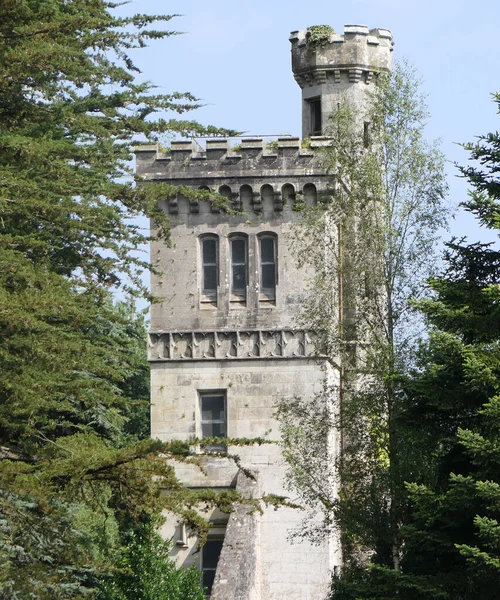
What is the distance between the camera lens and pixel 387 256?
34.4m

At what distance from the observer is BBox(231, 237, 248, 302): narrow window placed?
134ft

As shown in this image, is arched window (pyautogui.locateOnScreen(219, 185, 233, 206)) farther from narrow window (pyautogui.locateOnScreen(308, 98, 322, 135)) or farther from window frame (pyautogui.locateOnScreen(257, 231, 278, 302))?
narrow window (pyautogui.locateOnScreen(308, 98, 322, 135))

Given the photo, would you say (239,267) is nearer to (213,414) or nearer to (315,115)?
(213,414)

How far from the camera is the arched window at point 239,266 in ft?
134

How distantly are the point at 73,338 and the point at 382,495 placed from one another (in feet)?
22.3

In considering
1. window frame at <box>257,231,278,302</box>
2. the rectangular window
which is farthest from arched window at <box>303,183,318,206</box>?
the rectangular window

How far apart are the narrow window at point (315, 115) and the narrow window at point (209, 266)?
5.37 m

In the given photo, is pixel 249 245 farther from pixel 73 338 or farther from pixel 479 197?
pixel 479 197

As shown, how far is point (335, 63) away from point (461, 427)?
62.2 feet

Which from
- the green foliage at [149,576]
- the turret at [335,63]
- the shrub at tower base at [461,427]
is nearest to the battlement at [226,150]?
the turret at [335,63]

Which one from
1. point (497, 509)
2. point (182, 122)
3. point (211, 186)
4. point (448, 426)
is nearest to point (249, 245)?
point (211, 186)

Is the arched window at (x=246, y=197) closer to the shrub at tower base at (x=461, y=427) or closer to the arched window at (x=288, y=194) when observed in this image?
the arched window at (x=288, y=194)

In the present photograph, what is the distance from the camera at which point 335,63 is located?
44.4 m

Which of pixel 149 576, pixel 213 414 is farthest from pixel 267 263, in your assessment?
pixel 149 576
